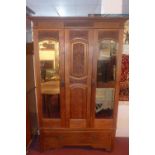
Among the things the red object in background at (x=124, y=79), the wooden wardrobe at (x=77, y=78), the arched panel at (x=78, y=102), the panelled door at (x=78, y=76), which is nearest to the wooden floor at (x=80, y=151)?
the wooden wardrobe at (x=77, y=78)

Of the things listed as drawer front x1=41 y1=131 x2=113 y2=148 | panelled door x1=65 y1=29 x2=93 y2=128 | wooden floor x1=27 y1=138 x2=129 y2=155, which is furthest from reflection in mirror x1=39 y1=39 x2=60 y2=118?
wooden floor x1=27 y1=138 x2=129 y2=155

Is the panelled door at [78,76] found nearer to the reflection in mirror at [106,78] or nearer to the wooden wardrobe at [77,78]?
the wooden wardrobe at [77,78]

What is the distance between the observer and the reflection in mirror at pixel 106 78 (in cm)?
238

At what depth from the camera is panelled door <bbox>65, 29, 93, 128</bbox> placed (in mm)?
2324

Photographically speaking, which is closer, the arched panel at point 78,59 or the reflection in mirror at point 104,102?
the arched panel at point 78,59

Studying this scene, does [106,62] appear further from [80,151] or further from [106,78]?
[80,151]

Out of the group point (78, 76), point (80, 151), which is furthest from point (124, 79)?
point (80, 151)

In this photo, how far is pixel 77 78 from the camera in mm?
2395

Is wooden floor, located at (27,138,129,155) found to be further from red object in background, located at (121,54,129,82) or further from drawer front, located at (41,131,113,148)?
red object in background, located at (121,54,129,82)

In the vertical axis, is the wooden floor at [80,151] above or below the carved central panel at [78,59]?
below

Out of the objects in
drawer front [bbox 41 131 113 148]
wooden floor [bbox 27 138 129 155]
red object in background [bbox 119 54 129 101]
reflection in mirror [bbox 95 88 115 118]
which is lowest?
wooden floor [bbox 27 138 129 155]
